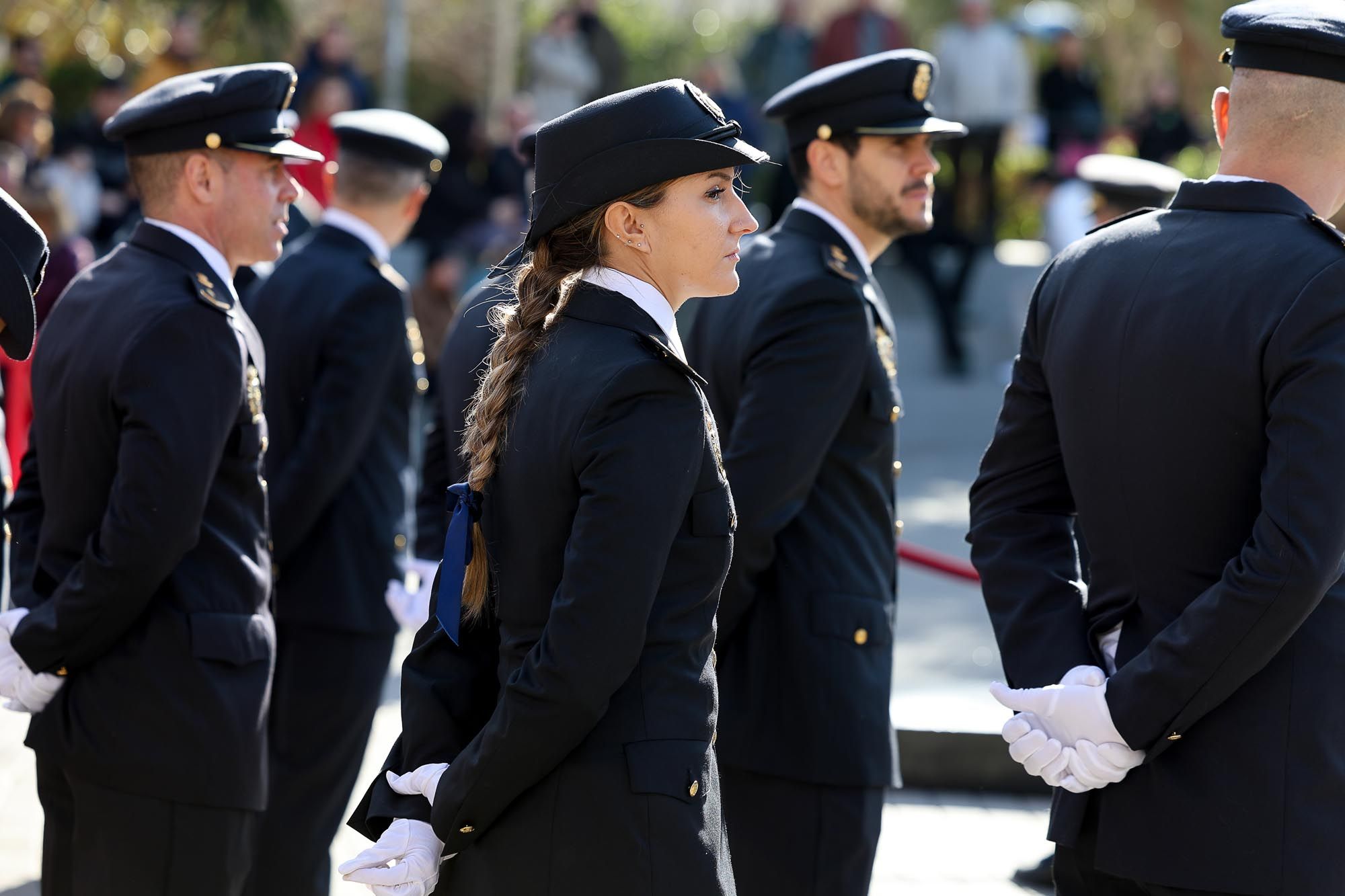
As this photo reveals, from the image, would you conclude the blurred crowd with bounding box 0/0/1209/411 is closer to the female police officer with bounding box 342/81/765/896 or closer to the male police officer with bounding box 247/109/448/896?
the male police officer with bounding box 247/109/448/896

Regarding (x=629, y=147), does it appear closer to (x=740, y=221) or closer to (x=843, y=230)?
(x=740, y=221)

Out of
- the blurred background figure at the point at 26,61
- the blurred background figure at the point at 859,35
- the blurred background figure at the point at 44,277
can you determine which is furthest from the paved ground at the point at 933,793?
the blurred background figure at the point at 26,61

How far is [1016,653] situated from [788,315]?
40.6 inches

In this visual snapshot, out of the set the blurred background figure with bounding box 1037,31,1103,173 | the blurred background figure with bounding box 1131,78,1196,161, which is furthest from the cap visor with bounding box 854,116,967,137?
the blurred background figure with bounding box 1131,78,1196,161

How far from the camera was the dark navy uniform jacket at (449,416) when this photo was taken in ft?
13.9

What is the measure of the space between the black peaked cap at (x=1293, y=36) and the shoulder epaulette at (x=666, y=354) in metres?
1.04

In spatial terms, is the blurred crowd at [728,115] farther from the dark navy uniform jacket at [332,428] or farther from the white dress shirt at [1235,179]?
the white dress shirt at [1235,179]

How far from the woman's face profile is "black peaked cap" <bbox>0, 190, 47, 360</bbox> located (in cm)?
91

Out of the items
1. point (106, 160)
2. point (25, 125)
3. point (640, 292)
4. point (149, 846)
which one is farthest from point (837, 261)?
point (106, 160)

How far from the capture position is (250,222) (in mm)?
3674

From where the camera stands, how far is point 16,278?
8.31ft

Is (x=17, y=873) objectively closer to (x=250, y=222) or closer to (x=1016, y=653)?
(x=250, y=222)

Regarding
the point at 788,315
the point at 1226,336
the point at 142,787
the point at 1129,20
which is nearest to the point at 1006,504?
the point at 1226,336

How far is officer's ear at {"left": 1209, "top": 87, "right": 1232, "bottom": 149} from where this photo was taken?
9.25 ft
